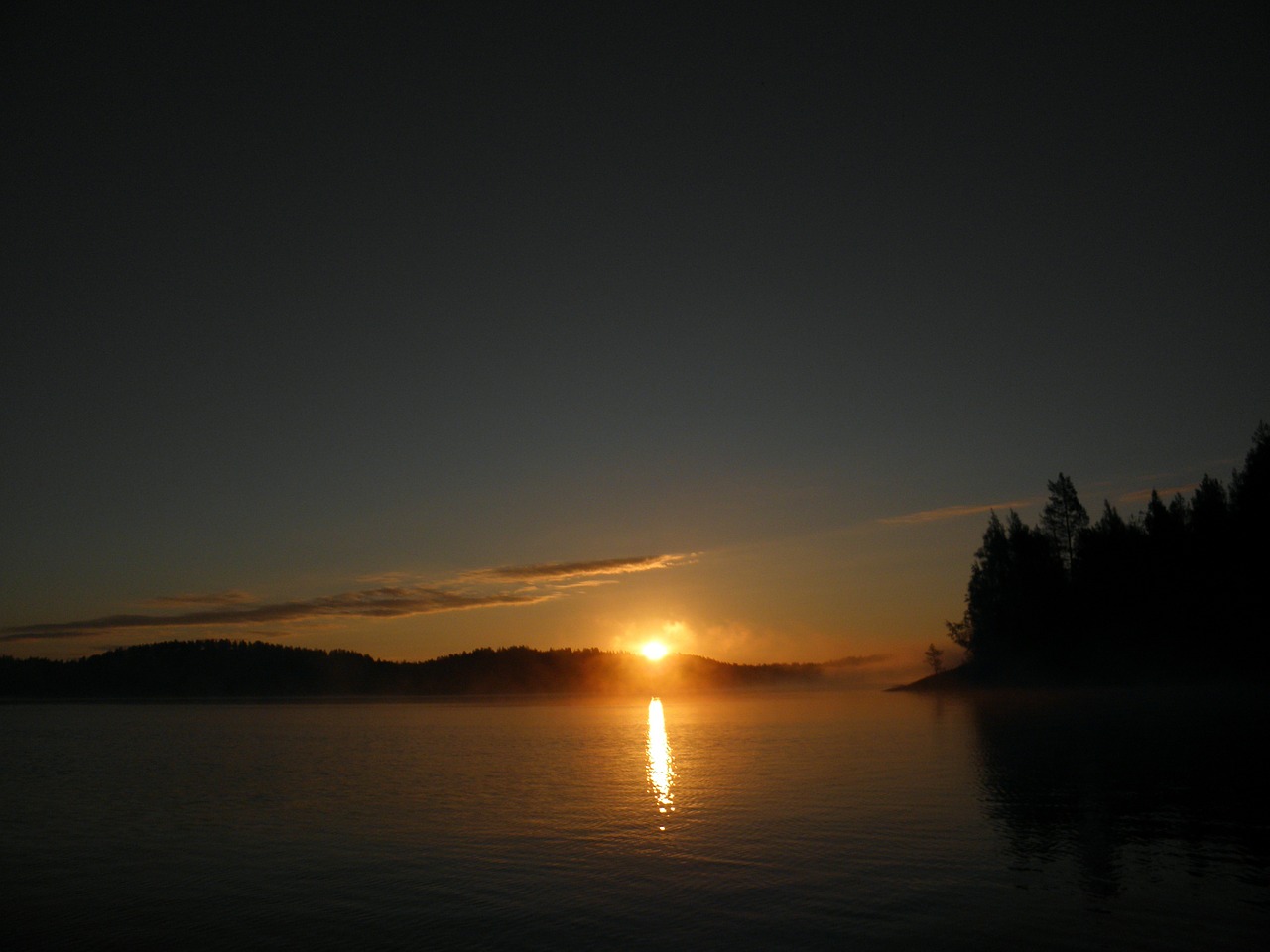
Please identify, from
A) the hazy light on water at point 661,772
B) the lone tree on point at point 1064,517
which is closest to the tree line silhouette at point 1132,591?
the lone tree on point at point 1064,517

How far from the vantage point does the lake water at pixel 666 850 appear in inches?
798

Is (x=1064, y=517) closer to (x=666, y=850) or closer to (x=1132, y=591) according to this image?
(x=1132, y=591)

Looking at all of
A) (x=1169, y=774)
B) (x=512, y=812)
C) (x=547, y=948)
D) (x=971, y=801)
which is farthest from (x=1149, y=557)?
(x=547, y=948)

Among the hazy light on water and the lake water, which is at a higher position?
the lake water

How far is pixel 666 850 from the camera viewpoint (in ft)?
95.8

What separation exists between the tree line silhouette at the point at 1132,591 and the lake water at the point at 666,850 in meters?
62.1

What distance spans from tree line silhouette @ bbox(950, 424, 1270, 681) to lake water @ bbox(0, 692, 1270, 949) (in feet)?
204

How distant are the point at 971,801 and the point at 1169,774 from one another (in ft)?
41.3

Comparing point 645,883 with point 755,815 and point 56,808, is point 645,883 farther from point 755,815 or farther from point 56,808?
point 56,808

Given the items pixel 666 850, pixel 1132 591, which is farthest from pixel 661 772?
pixel 1132 591

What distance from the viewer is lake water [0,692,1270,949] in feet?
66.5

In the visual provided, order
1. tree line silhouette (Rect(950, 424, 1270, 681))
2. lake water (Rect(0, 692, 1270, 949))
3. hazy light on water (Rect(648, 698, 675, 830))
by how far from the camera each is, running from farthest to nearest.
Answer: tree line silhouette (Rect(950, 424, 1270, 681)) < hazy light on water (Rect(648, 698, 675, 830)) < lake water (Rect(0, 692, 1270, 949))

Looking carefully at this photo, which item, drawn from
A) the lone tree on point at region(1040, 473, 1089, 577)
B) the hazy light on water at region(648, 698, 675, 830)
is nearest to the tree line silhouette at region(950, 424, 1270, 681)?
the lone tree on point at region(1040, 473, 1089, 577)

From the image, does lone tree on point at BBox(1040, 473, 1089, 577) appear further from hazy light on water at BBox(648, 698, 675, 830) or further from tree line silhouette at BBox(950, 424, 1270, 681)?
hazy light on water at BBox(648, 698, 675, 830)
